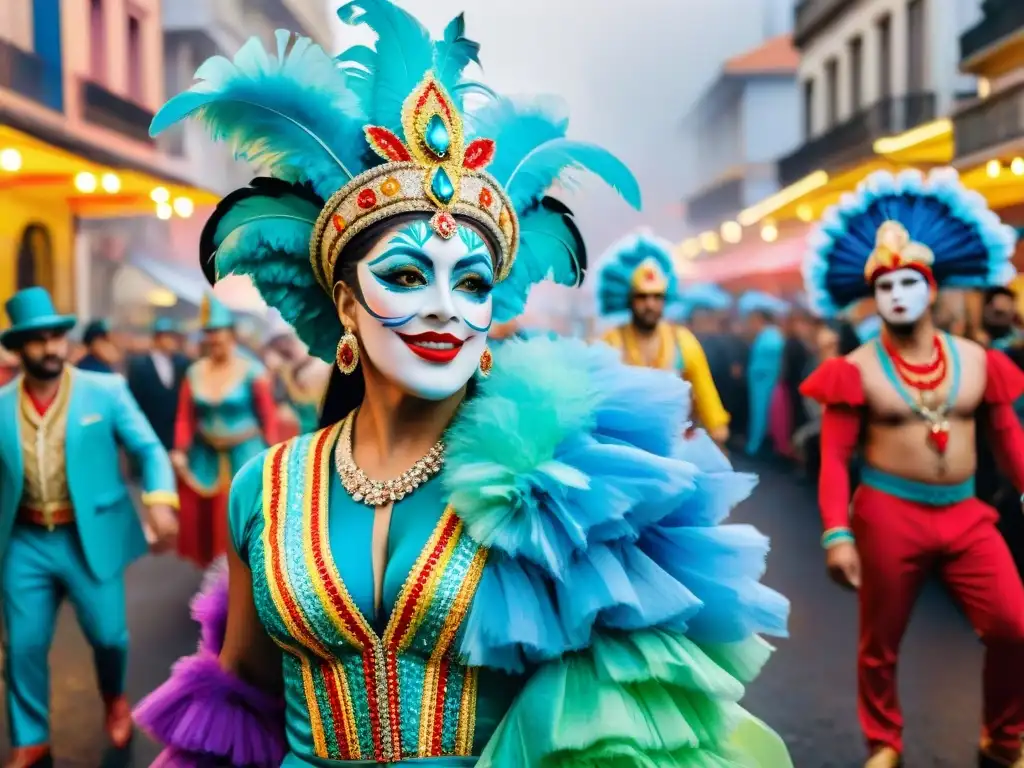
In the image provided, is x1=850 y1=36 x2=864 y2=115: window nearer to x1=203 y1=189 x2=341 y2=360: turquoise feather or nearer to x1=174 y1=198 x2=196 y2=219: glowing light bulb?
x1=174 y1=198 x2=196 y2=219: glowing light bulb

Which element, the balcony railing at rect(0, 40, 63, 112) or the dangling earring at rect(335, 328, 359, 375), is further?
the balcony railing at rect(0, 40, 63, 112)

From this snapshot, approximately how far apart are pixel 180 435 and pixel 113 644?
7.74 feet

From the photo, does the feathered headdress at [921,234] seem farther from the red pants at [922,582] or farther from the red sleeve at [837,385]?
the red pants at [922,582]

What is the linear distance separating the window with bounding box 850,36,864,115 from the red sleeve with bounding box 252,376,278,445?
5279 mm

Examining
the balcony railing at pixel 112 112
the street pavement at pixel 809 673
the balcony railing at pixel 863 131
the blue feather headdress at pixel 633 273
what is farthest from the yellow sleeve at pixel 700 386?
the balcony railing at pixel 112 112

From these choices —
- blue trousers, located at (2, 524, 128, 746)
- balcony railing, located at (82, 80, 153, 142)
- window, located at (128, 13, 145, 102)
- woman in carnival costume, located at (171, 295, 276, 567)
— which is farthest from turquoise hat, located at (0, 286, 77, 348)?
window, located at (128, 13, 145, 102)

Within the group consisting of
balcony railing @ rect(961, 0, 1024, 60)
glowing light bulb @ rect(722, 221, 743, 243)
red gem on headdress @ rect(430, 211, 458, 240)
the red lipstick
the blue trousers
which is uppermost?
balcony railing @ rect(961, 0, 1024, 60)

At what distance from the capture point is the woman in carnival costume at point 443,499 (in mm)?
1879

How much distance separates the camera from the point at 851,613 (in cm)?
693

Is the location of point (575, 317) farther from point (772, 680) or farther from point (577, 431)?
point (577, 431)

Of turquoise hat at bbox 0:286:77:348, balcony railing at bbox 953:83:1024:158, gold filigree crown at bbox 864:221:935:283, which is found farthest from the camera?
balcony railing at bbox 953:83:1024:158

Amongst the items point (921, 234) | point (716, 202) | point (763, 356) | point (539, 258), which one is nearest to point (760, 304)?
point (763, 356)

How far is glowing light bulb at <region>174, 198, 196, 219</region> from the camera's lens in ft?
29.4

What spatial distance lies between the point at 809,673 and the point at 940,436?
1924mm
